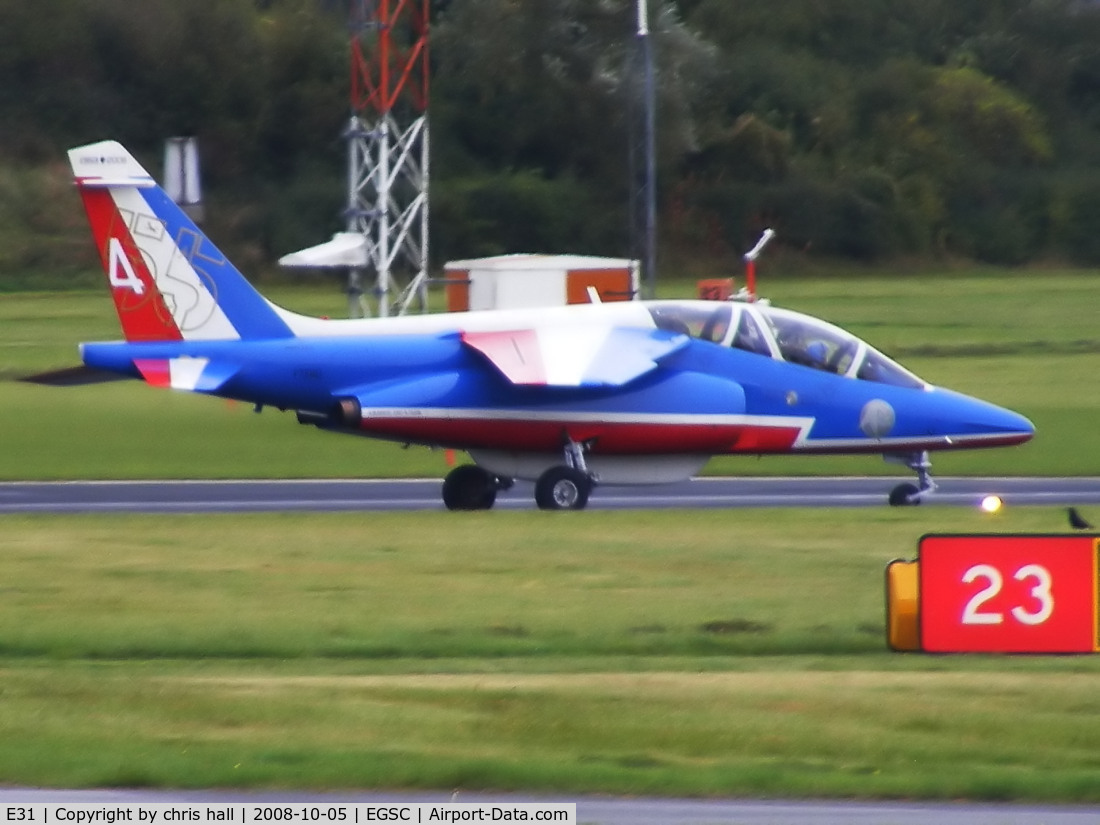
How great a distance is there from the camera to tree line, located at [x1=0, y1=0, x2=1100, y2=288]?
2352 inches

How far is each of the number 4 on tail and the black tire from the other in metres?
7.80

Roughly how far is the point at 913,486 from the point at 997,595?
881 cm

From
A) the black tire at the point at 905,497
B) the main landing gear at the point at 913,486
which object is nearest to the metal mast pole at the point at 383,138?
the main landing gear at the point at 913,486

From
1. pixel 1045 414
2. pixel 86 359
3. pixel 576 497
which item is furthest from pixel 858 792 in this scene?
pixel 1045 414

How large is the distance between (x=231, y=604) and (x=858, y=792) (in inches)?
246

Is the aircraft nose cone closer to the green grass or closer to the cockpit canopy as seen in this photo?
the cockpit canopy

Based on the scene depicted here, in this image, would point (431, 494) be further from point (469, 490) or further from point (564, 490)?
point (564, 490)

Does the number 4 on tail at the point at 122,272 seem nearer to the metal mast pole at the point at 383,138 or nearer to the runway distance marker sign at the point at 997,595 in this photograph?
the runway distance marker sign at the point at 997,595

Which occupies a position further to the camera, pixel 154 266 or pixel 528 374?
pixel 154 266

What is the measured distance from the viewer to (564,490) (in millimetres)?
20062

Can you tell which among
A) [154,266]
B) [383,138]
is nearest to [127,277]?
[154,266]

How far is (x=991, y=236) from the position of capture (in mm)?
65250

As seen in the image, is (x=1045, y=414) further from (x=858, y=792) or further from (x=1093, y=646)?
(x=858, y=792)

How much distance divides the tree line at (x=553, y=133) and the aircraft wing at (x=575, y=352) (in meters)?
35.3
